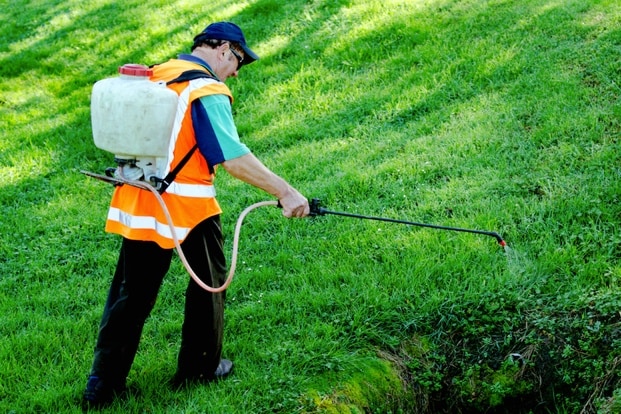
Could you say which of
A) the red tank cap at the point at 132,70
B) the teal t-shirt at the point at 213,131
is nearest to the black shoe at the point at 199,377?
the teal t-shirt at the point at 213,131

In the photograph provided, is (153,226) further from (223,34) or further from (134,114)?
(223,34)

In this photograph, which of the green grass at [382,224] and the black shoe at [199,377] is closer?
the black shoe at [199,377]

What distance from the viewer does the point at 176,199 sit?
374 cm

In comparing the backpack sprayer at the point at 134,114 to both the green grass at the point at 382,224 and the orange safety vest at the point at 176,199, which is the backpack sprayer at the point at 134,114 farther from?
the green grass at the point at 382,224

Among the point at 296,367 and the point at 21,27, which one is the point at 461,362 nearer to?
the point at 296,367

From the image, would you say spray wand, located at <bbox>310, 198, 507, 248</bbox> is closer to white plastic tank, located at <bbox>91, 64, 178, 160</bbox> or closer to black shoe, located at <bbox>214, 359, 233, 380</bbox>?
white plastic tank, located at <bbox>91, 64, 178, 160</bbox>

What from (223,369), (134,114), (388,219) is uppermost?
(134,114)

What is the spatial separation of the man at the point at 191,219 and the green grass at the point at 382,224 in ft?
0.83

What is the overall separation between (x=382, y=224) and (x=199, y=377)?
74.9 inches

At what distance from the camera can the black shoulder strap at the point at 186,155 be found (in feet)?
11.9

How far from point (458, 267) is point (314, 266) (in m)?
0.95

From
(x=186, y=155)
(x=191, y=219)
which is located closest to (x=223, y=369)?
(x=191, y=219)

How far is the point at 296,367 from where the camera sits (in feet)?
14.0

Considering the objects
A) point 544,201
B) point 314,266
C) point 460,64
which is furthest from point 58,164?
point 544,201
